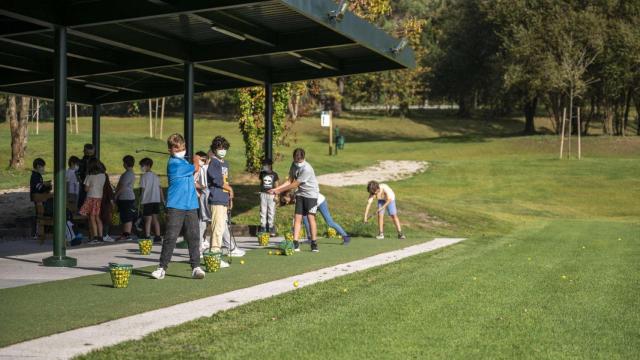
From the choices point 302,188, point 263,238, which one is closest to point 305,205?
point 302,188

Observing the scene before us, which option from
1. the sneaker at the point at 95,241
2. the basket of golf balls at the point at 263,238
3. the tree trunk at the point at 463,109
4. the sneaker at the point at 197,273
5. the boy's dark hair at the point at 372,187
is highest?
the tree trunk at the point at 463,109

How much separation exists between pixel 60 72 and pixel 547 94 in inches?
2251

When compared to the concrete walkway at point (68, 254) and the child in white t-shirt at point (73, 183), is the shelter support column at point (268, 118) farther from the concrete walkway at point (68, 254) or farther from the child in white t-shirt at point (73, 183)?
the child in white t-shirt at point (73, 183)

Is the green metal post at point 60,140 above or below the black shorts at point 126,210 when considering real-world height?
above

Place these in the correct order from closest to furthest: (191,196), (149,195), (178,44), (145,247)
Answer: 1. (191,196)
2. (145,247)
3. (178,44)
4. (149,195)

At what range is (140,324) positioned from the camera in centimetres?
797

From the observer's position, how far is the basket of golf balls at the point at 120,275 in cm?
1047

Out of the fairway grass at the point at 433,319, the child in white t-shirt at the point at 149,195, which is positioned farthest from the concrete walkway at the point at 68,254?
the fairway grass at the point at 433,319

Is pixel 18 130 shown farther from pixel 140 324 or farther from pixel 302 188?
pixel 140 324

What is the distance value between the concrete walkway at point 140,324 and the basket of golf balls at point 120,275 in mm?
1251

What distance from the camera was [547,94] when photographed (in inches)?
2625

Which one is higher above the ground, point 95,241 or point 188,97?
point 188,97

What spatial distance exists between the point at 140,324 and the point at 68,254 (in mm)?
8244

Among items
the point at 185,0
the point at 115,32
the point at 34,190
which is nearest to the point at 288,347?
the point at 185,0
